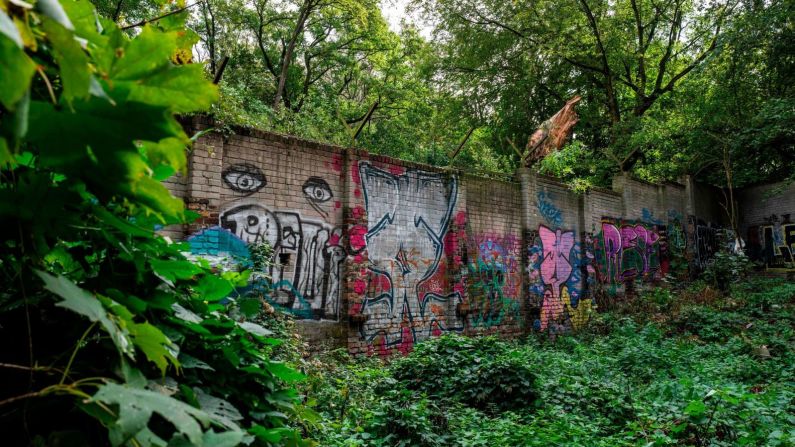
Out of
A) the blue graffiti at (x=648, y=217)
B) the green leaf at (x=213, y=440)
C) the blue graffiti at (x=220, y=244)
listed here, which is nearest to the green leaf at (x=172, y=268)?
the green leaf at (x=213, y=440)

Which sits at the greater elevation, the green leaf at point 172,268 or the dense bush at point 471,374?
the green leaf at point 172,268

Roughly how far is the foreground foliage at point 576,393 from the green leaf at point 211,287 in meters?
2.63

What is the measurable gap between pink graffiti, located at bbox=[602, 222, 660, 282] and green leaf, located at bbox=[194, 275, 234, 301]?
1206 centimetres

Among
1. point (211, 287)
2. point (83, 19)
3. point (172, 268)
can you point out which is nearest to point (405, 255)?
point (211, 287)

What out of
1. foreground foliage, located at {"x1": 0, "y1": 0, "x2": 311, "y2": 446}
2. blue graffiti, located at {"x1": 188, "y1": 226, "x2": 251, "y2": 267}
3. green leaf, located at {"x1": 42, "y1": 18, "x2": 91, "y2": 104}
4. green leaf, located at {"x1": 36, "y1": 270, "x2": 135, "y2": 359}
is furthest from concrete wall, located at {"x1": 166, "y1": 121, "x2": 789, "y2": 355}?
green leaf, located at {"x1": 42, "y1": 18, "x2": 91, "y2": 104}

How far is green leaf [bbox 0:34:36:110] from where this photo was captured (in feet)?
1.69

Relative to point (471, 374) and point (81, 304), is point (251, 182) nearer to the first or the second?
point (471, 374)

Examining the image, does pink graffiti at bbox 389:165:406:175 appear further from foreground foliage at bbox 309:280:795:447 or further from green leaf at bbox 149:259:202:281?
green leaf at bbox 149:259:202:281

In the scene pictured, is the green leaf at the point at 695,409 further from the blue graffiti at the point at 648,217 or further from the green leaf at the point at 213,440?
the blue graffiti at the point at 648,217

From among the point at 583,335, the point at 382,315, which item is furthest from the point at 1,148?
the point at 583,335

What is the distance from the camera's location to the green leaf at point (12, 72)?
52 cm

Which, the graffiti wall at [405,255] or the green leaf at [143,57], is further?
the graffiti wall at [405,255]

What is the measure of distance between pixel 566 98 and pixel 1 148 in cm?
1900

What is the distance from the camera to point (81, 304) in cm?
67
